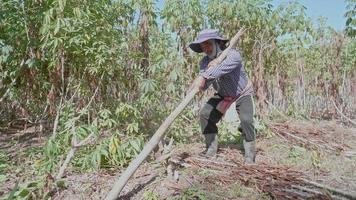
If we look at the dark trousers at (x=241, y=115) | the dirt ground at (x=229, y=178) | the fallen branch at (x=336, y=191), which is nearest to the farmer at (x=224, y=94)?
the dark trousers at (x=241, y=115)

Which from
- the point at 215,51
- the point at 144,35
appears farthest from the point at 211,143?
the point at 144,35

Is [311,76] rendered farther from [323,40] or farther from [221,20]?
[221,20]

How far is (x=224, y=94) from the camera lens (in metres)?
4.27

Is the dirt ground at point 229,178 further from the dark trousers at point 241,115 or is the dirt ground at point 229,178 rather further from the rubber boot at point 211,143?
the dark trousers at point 241,115

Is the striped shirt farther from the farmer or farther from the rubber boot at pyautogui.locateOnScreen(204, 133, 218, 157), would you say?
the rubber boot at pyautogui.locateOnScreen(204, 133, 218, 157)

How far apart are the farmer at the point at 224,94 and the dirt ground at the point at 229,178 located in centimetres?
23

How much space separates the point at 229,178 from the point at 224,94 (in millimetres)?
1026

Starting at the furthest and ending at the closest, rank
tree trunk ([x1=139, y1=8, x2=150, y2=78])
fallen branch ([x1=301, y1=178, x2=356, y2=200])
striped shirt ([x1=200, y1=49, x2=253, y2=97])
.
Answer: tree trunk ([x1=139, y1=8, x2=150, y2=78]) → striped shirt ([x1=200, y1=49, x2=253, y2=97]) → fallen branch ([x1=301, y1=178, x2=356, y2=200])

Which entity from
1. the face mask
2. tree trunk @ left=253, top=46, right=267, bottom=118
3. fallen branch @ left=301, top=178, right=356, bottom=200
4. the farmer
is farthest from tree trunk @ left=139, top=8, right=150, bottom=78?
fallen branch @ left=301, top=178, right=356, bottom=200

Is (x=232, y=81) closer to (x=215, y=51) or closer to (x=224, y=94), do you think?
(x=224, y=94)

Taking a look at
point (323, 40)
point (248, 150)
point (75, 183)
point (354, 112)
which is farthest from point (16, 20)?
point (354, 112)

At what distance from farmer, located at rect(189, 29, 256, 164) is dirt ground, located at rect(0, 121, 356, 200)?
0.74 feet

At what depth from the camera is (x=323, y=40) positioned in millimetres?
8133

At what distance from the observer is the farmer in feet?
13.0
